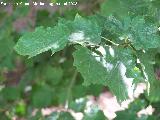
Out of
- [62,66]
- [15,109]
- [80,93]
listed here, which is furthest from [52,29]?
[15,109]

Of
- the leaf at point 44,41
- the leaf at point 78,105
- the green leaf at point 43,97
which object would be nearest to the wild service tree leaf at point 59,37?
the leaf at point 44,41

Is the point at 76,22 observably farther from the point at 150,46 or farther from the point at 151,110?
the point at 151,110

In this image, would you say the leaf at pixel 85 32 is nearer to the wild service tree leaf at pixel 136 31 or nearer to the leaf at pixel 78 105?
the wild service tree leaf at pixel 136 31

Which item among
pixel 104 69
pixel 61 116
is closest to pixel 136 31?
pixel 104 69

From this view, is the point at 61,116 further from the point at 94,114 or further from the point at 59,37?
the point at 59,37

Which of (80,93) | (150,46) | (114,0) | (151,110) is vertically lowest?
(80,93)

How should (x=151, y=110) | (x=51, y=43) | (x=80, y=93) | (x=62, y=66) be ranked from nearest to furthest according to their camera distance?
1. (x=51, y=43)
2. (x=151, y=110)
3. (x=80, y=93)
4. (x=62, y=66)
